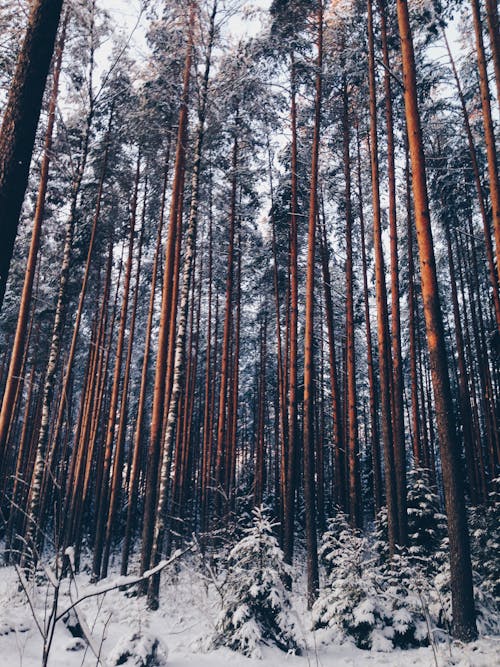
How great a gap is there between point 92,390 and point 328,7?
14027mm

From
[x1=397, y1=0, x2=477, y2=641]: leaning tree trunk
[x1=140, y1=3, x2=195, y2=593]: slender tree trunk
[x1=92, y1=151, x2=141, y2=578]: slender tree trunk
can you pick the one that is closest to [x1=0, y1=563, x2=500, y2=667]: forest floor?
[x1=397, y1=0, x2=477, y2=641]: leaning tree trunk

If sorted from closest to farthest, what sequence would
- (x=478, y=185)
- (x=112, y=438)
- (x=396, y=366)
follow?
(x=396, y=366), (x=478, y=185), (x=112, y=438)

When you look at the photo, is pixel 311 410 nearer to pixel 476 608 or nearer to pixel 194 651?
pixel 476 608

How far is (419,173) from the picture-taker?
729 cm

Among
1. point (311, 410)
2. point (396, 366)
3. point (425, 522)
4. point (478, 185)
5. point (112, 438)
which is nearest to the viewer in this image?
point (425, 522)

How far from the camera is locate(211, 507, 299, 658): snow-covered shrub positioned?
632 centimetres

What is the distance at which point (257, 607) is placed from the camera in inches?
260

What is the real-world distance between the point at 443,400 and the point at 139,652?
5.45 m

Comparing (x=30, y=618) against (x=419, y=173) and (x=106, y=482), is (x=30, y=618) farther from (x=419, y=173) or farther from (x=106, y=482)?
(x=419, y=173)

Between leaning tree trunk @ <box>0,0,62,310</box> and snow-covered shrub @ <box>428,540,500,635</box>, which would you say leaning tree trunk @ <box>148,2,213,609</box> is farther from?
leaning tree trunk @ <box>0,0,62,310</box>

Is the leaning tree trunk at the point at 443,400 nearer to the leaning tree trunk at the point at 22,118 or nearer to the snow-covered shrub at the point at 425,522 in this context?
the snow-covered shrub at the point at 425,522

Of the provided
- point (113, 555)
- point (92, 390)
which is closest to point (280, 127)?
point (92, 390)

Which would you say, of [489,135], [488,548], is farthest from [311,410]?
[489,135]

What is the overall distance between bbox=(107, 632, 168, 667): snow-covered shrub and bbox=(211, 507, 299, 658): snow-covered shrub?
0.98m
